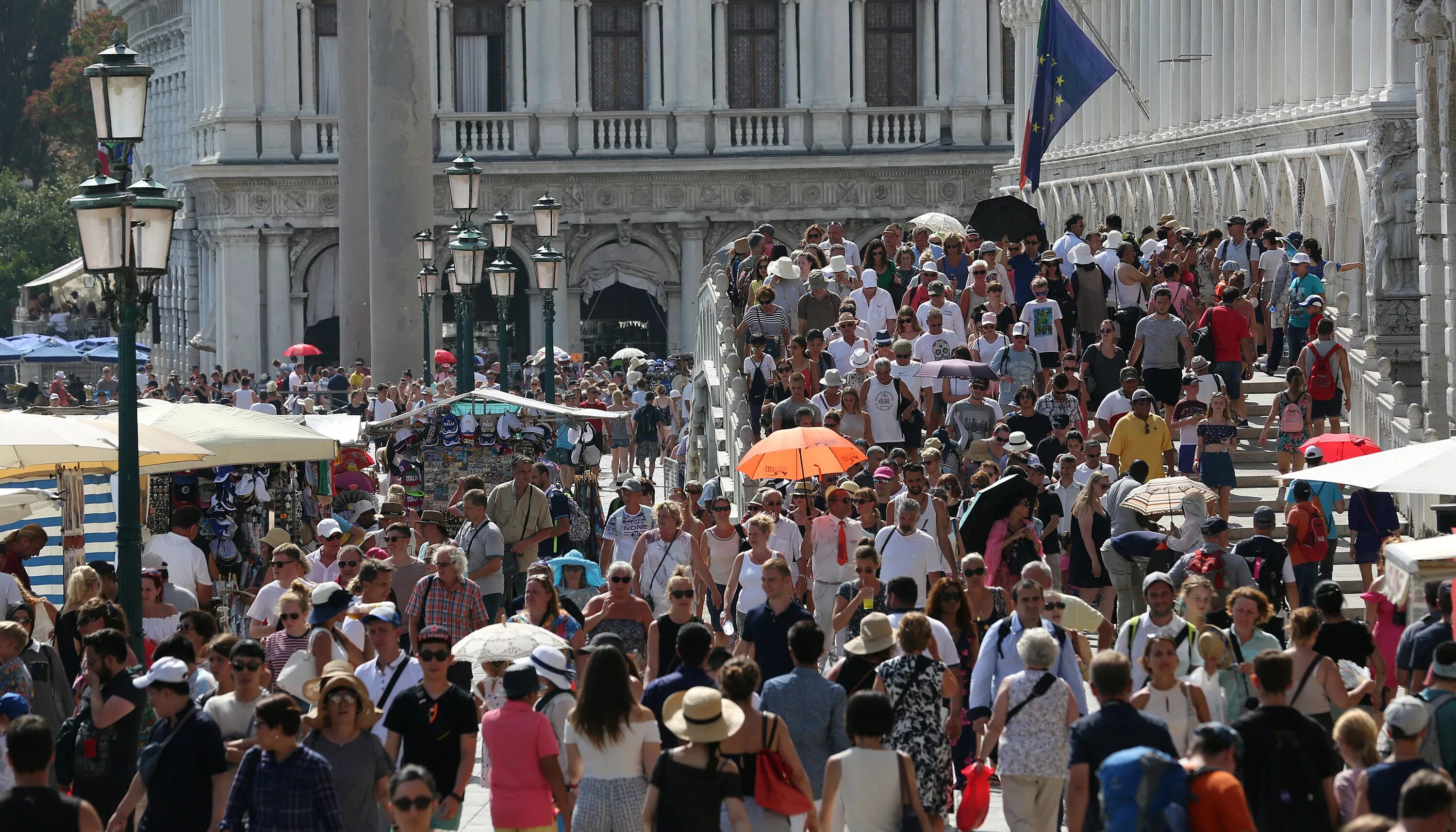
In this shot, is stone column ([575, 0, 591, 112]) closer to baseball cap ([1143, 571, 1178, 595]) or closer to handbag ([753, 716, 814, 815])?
baseball cap ([1143, 571, 1178, 595])

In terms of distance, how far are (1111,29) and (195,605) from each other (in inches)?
1038

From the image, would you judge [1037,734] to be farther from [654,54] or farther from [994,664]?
[654,54]

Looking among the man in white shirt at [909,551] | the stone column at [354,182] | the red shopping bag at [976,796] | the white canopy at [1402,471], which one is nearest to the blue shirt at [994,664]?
the red shopping bag at [976,796]

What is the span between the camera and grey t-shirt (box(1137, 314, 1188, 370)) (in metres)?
20.4

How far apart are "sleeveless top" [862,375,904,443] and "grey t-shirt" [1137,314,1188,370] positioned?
2.26 m

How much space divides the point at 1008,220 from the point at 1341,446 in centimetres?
937

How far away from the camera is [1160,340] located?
806 inches

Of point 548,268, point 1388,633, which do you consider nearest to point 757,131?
point 548,268

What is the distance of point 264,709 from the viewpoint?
904 cm

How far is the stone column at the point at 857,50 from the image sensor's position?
5019 centimetres

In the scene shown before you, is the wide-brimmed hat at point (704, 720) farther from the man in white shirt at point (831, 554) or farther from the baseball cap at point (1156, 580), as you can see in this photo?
the man in white shirt at point (831, 554)

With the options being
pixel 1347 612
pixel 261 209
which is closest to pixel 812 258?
pixel 1347 612

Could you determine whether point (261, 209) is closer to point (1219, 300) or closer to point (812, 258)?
point (812, 258)

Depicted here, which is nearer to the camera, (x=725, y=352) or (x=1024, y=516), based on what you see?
(x=1024, y=516)
